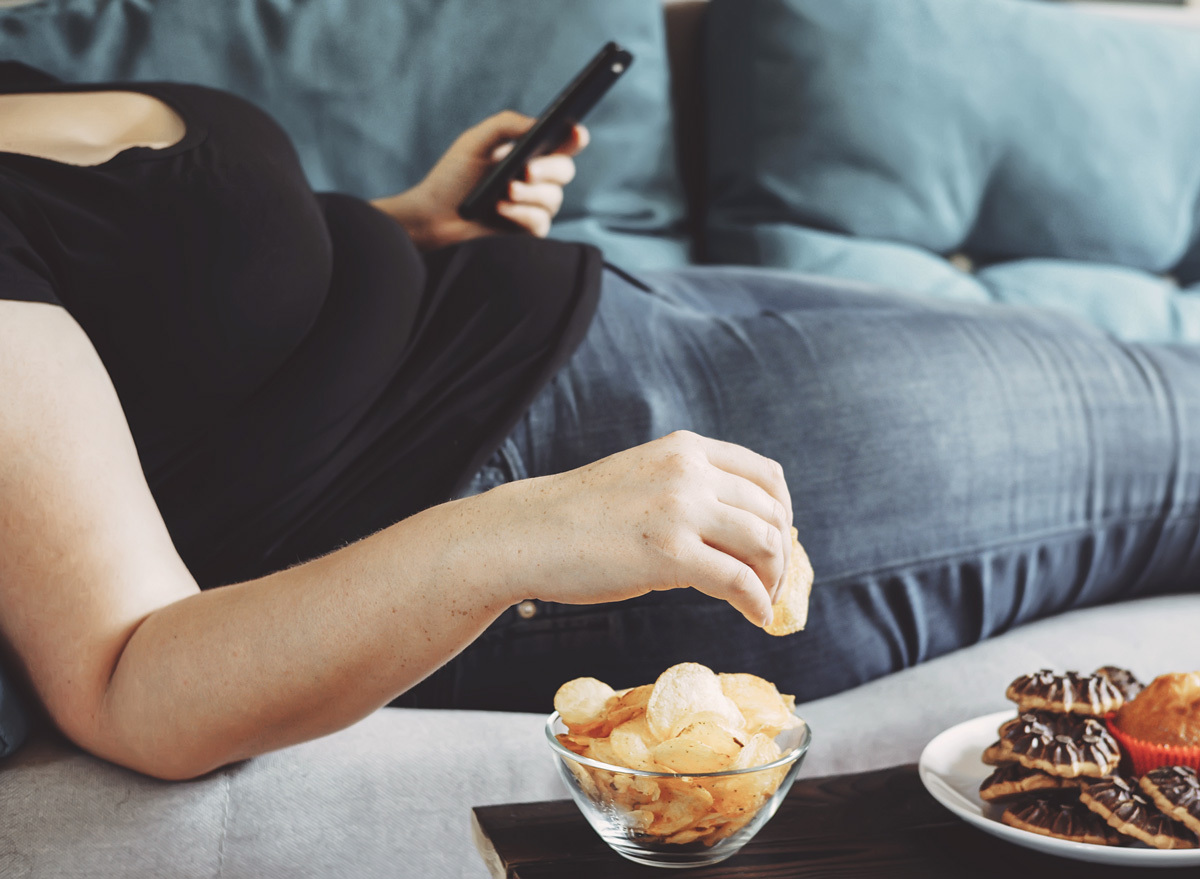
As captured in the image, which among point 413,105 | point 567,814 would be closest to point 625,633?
point 567,814

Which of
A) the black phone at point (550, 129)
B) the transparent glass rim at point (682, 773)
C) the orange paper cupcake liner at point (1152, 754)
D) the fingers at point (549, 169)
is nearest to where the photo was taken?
the transparent glass rim at point (682, 773)

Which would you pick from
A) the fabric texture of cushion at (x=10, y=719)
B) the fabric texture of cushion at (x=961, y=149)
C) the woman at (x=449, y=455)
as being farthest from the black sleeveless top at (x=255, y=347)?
the fabric texture of cushion at (x=961, y=149)

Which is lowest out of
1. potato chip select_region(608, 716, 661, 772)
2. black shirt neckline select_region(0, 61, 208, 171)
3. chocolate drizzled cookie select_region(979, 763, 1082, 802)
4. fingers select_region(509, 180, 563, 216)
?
chocolate drizzled cookie select_region(979, 763, 1082, 802)

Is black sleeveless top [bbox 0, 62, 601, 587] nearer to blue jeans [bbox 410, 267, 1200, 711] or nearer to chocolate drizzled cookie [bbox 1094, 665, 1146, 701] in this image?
blue jeans [bbox 410, 267, 1200, 711]

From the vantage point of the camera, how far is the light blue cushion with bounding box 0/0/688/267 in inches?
47.2

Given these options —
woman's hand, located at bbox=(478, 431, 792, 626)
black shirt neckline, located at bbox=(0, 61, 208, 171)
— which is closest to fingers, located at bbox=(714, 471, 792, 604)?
woman's hand, located at bbox=(478, 431, 792, 626)

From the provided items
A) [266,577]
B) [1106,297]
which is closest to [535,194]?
[266,577]

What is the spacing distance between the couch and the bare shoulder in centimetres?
5

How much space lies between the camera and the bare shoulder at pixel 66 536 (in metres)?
0.58

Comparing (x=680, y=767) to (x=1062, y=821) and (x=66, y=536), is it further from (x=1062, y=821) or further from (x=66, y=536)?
(x=66, y=536)

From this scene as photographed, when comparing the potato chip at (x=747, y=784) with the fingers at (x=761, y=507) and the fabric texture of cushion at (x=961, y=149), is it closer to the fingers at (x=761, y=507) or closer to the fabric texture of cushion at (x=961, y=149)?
the fingers at (x=761, y=507)

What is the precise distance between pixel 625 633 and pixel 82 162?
606mm

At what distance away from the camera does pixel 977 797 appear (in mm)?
582

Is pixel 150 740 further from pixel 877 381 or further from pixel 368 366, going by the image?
pixel 877 381
